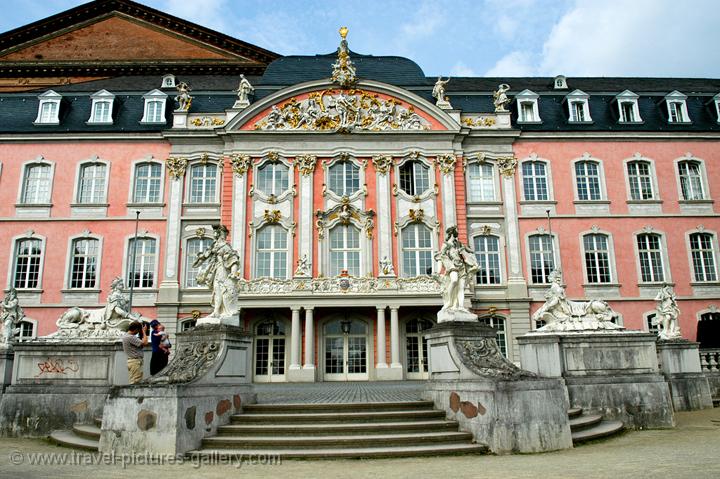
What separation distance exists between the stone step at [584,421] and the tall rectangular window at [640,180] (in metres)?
19.7

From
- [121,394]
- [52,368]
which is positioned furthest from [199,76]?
[121,394]

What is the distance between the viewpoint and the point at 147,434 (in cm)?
870

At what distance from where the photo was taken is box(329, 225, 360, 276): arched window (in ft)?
86.7

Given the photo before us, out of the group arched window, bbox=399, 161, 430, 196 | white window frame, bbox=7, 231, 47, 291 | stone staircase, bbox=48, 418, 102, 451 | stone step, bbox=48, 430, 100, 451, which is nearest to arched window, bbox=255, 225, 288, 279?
arched window, bbox=399, 161, 430, 196

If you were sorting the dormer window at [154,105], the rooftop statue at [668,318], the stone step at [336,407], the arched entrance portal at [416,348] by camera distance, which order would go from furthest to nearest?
1. the dormer window at [154,105]
2. the arched entrance portal at [416,348]
3. the rooftop statue at [668,318]
4. the stone step at [336,407]

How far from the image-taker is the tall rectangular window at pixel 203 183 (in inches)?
1085

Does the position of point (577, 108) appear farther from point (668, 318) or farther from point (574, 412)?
point (574, 412)

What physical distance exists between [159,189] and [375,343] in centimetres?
1238

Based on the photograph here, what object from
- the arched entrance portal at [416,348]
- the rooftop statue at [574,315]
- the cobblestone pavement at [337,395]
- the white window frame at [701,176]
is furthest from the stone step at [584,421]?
the white window frame at [701,176]

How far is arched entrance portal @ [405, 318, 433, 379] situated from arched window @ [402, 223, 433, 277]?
2.23 meters

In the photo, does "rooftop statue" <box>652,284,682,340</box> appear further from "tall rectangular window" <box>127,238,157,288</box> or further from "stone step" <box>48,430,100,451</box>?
"tall rectangular window" <box>127,238,157,288</box>

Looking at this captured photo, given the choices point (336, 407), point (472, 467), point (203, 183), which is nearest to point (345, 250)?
point (203, 183)

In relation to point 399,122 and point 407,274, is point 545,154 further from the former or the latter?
point 407,274

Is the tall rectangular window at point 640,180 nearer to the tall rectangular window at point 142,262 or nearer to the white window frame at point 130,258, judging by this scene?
the white window frame at point 130,258
